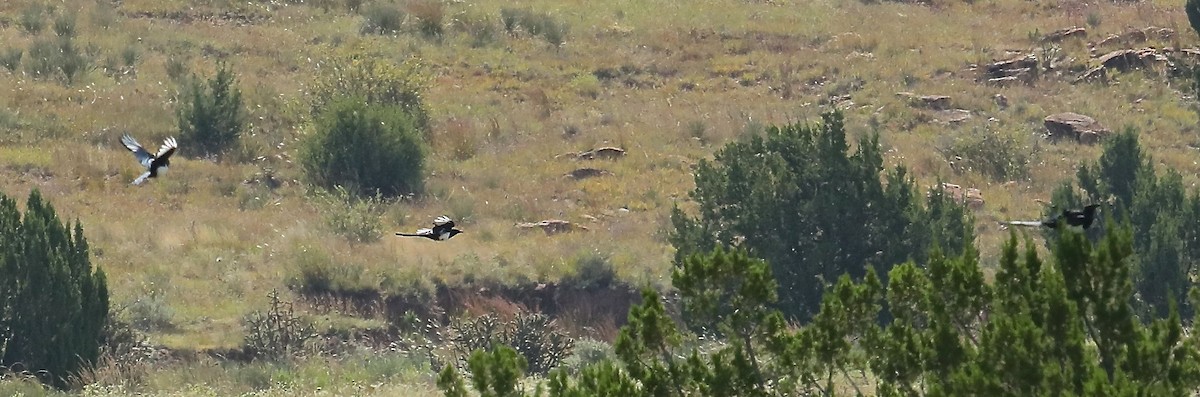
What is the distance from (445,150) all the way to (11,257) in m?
11.7

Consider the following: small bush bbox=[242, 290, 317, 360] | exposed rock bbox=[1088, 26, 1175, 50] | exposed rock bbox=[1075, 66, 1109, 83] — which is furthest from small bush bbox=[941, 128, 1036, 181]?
small bush bbox=[242, 290, 317, 360]

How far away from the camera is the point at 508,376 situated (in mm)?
8211

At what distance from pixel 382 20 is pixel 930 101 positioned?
11451mm

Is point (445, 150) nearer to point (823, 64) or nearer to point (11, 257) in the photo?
point (823, 64)

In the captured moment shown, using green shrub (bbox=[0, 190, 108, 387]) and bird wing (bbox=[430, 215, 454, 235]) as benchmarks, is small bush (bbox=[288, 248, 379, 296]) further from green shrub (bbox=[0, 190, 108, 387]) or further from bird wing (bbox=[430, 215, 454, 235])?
bird wing (bbox=[430, 215, 454, 235])

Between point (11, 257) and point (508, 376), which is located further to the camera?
point (11, 257)

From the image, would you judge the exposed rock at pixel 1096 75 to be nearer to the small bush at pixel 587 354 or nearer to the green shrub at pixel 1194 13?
the green shrub at pixel 1194 13

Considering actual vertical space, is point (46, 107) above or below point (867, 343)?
below

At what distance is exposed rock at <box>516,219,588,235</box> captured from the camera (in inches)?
994

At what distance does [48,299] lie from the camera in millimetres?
18500

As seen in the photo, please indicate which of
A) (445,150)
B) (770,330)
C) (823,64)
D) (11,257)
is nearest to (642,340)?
(770,330)

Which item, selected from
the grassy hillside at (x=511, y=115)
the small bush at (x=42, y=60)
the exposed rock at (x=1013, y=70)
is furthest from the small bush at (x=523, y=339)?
the exposed rock at (x=1013, y=70)

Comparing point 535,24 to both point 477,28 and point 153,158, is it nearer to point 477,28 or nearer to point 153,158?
point 477,28

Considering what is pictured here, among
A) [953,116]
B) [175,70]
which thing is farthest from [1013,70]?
[175,70]
